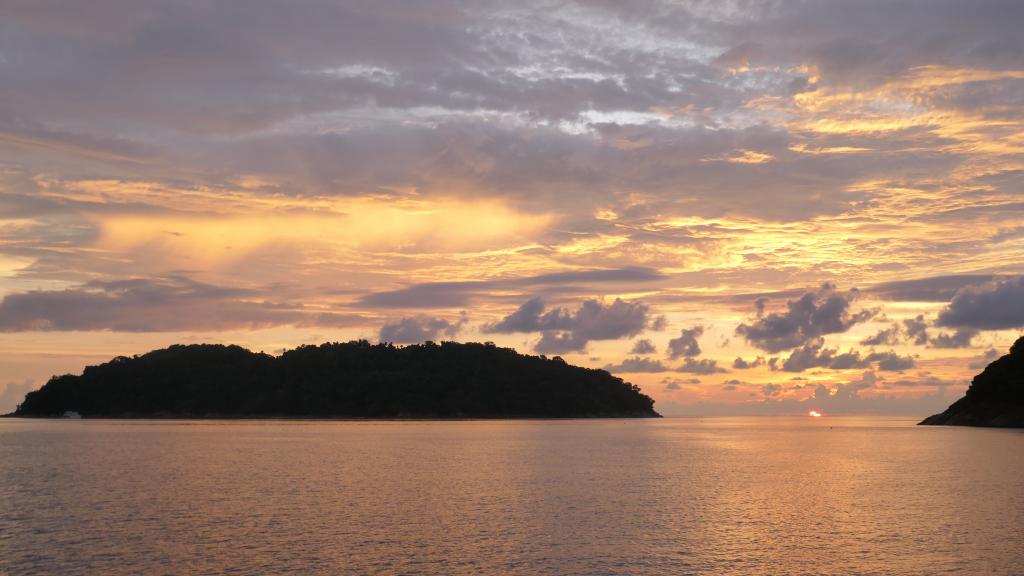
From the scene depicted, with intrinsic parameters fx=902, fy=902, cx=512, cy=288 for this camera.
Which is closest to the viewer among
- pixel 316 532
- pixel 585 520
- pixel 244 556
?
pixel 244 556

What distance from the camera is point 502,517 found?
6612 centimetres

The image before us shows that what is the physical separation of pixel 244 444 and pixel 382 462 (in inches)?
2225

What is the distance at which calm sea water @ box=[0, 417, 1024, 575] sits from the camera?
48938 mm

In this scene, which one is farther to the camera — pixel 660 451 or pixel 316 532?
pixel 660 451

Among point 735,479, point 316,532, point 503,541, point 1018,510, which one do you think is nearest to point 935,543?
point 1018,510

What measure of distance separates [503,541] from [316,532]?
12138 mm

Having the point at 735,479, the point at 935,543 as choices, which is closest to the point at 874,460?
the point at 735,479

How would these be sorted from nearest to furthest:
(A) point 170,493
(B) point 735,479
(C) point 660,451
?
(A) point 170,493, (B) point 735,479, (C) point 660,451

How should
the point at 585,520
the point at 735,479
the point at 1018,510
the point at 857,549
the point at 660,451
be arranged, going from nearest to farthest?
1. the point at 857,549
2. the point at 585,520
3. the point at 1018,510
4. the point at 735,479
5. the point at 660,451

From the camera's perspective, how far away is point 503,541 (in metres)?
55.5

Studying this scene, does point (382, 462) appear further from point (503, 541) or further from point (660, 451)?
point (503, 541)

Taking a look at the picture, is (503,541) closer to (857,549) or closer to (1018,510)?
(857,549)

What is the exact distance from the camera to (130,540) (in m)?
54.3

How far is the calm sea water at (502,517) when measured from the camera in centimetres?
4894
